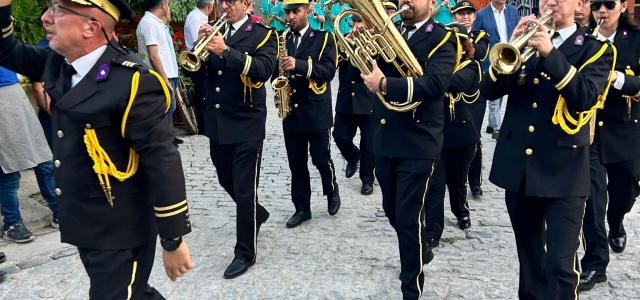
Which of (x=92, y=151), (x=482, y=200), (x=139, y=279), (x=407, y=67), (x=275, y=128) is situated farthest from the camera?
(x=275, y=128)

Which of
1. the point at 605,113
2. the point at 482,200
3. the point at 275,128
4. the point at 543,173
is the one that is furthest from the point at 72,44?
the point at 275,128

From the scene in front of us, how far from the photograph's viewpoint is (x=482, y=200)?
700 centimetres

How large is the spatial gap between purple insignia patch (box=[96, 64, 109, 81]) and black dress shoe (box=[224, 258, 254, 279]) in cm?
243

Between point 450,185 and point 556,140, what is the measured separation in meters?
2.31

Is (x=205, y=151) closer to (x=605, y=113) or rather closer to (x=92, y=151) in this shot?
(x=605, y=113)

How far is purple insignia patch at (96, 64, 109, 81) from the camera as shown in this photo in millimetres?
2898

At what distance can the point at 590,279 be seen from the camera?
15.4ft

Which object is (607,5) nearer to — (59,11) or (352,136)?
(352,136)

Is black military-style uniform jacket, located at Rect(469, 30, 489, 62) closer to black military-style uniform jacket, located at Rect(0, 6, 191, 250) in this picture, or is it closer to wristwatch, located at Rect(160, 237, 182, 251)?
black military-style uniform jacket, located at Rect(0, 6, 191, 250)

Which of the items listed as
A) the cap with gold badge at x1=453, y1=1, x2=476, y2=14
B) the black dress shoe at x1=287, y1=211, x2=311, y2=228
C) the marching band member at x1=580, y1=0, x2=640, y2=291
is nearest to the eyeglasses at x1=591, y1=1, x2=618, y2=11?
the marching band member at x1=580, y1=0, x2=640, y2=291

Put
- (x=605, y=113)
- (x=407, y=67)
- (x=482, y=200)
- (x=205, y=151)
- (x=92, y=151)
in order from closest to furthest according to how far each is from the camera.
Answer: (x=92, y=151), (x=407, y=67), (x=605, y=113), (x=482, y=200), (x=205, y=151)

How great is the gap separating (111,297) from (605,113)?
3.78 meters

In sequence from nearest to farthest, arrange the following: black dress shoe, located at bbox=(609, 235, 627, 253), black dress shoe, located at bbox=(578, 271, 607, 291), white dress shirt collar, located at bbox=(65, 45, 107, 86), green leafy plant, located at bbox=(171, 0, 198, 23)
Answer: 1. white dress shirt collar, located at bbox=(65, 45, 107, 86)
2. black dress shoe, located at bbox=(578, 271, 607, 291)
3. black dress shoe, located at bbox=(609, 235, 627, 253)
4. green leafy plant, located at bbox=(171, 0, 198, 23)

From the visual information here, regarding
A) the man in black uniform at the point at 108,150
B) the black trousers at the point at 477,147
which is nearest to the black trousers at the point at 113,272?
the man in black uniform at the point at 108,150
